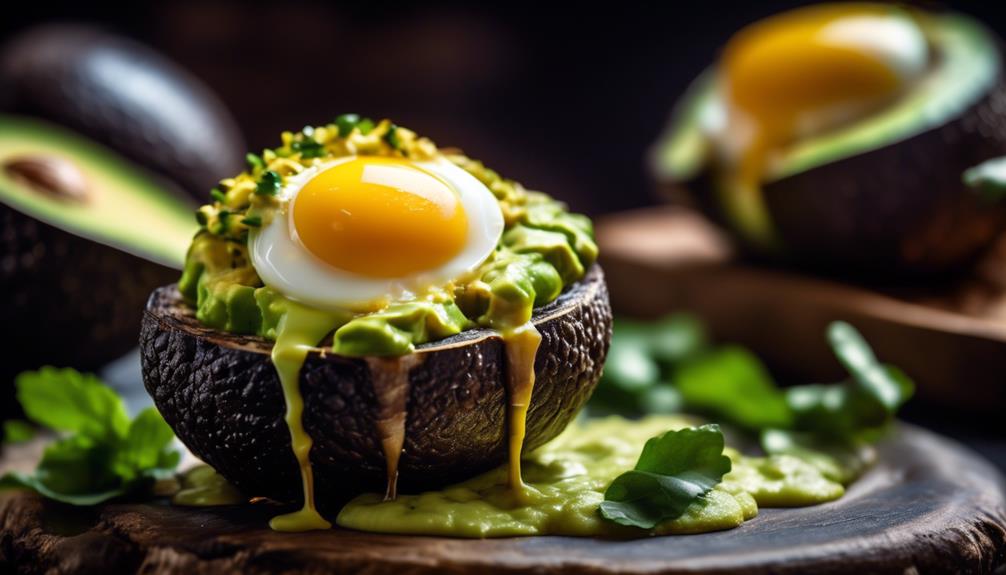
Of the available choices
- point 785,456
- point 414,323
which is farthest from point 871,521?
point 414,323

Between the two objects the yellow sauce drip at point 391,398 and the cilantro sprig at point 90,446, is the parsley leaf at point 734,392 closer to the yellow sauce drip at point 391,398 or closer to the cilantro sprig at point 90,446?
the yellow sauce drip at point 391,398

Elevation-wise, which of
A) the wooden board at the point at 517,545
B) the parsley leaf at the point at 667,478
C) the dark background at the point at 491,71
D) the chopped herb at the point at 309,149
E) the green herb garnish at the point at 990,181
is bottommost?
the wooden board at the point at 517,545

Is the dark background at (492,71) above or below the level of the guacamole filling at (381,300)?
above

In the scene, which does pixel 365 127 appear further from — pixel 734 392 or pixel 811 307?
pixel 811 307

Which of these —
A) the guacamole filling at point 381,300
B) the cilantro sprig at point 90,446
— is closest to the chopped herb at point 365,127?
the guacamole filling at point 381,300

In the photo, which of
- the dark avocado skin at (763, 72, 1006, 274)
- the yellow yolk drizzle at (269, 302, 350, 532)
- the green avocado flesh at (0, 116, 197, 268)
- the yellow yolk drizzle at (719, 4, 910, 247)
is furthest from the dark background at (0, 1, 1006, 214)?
the yellow yolk drizzle at (269, 302, 350, 532)

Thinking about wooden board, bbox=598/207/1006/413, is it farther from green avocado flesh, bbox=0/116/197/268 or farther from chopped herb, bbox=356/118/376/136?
chopped herb, bbox=356/118/376/136

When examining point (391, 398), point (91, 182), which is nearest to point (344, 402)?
A: point (391, 398)
